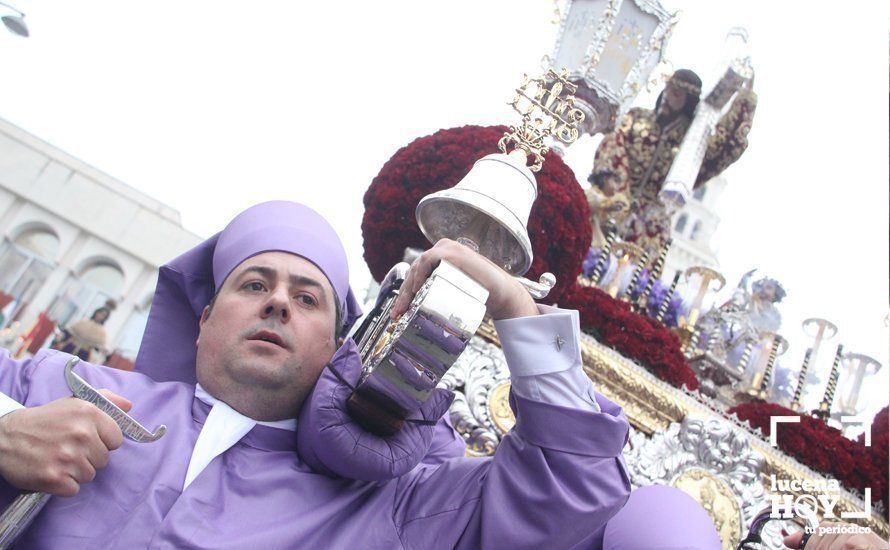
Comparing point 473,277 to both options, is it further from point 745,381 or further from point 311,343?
point 745,381

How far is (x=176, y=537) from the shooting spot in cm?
172

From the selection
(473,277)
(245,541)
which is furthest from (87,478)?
(473,277)

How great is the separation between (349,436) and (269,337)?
460mm

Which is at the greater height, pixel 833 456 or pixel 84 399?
pixel 833 456

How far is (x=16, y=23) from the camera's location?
468 cm

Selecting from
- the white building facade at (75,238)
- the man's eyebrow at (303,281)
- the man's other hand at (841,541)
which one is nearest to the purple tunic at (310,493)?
the man's eyebrow at (303,281)

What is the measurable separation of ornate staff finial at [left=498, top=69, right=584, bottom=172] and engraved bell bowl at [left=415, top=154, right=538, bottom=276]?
3.6 inches

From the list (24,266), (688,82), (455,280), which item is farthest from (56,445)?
(24,266)

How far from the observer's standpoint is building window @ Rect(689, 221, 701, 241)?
5414 centimetres

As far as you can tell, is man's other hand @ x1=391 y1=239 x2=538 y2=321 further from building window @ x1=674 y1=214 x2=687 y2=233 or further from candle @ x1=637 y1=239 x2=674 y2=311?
building window @ x1=674 y1=214 x2=687 y2=233

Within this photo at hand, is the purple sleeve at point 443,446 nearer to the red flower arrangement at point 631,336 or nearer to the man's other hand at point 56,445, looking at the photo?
the man's other hand at point 56,445

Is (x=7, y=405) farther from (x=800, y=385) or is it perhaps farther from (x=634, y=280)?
(x=800, y=385)

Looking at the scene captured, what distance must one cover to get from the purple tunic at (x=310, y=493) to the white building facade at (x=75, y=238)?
2698 centimetres

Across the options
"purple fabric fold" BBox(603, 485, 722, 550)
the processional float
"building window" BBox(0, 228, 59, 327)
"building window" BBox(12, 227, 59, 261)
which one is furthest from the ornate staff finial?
"building window" BBox(12, 227, 59, 261)
